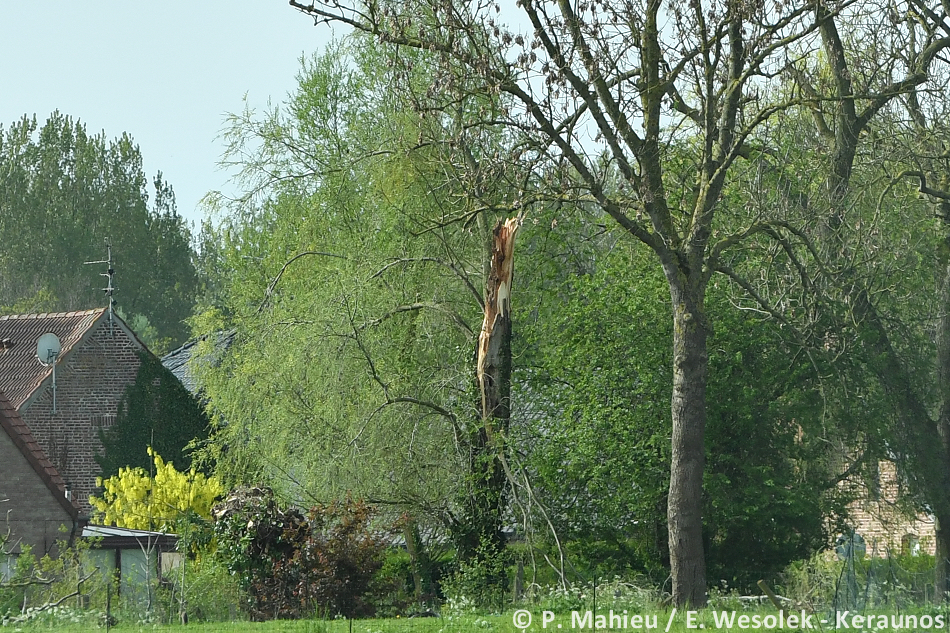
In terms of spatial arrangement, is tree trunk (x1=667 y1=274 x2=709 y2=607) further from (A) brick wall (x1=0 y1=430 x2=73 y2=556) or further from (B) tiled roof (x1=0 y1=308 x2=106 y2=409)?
(B) tiled roof (x1=0 y1=308 x2=106 y2=409)

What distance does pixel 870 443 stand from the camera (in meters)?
19.5

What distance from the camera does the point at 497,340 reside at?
1905 centimetres

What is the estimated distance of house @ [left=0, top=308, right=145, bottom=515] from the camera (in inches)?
1251

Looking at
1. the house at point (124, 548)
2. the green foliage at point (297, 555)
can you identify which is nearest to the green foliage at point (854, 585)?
the green foliage at point (297, 555)

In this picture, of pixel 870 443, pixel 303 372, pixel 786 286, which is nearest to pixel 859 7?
pixel 786 286

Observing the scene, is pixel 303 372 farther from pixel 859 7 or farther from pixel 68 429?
pixel 68 429

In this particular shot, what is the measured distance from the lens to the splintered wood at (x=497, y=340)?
1888 centimetres

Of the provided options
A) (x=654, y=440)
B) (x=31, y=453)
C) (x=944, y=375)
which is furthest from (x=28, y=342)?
(x=944, y=375)

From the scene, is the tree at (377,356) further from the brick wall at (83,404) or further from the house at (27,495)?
the brick wall at (83,404)

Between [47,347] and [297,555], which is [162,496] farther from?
[47,347]

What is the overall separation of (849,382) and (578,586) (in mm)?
5804

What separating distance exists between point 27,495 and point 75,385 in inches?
487

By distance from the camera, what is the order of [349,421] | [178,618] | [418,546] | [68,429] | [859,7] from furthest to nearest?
1. [68,429]
2. [418,546]
3. [349,421]
4. [859,7]
5. [178,618]

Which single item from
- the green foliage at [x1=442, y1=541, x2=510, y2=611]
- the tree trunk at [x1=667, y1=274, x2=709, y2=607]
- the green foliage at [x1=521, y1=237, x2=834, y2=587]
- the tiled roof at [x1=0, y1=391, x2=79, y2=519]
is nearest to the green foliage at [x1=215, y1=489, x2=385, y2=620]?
the green foliage at [x1=442, y1=541, x2=510, y2=611]
